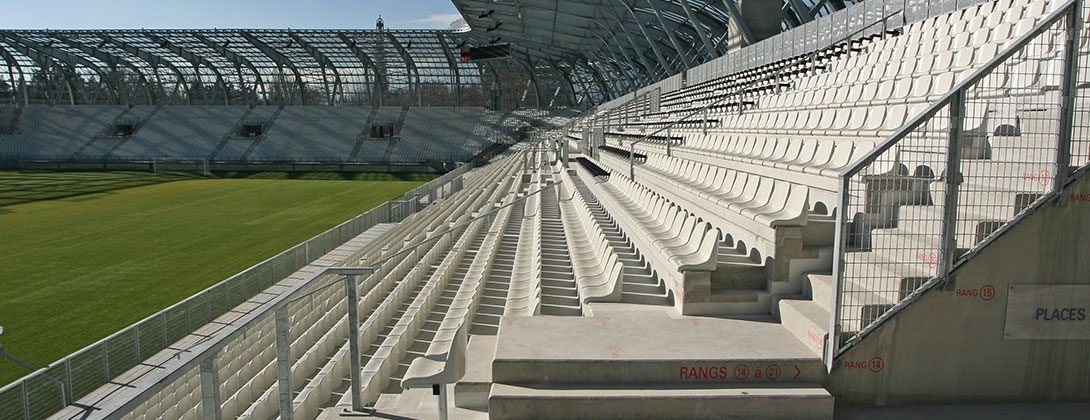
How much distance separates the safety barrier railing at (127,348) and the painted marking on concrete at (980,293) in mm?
6499

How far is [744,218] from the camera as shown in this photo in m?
4.47

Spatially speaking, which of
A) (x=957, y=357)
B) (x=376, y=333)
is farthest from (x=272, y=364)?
(x=957, y=357)

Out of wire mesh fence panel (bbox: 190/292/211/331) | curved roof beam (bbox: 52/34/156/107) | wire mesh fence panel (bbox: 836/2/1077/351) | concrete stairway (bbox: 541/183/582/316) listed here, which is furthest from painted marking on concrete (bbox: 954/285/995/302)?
curved roof beam (bbox: 52/34/156/107)

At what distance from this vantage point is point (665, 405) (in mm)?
3211

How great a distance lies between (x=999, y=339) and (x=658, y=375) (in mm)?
1776

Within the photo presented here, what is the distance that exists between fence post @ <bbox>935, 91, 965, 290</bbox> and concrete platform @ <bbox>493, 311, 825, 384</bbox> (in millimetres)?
806

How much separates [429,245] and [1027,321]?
Result: 273 inches

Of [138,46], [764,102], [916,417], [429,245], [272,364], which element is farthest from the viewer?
[138,46]

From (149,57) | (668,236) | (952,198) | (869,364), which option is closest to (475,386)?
(869,364)

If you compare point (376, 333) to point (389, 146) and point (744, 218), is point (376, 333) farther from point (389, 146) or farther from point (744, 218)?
point (389, 146)

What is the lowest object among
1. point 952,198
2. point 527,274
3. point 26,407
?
point 26,407

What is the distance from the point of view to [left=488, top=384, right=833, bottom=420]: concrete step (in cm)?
321

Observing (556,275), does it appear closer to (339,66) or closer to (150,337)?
(150,337)

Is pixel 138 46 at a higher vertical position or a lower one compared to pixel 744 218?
higher
